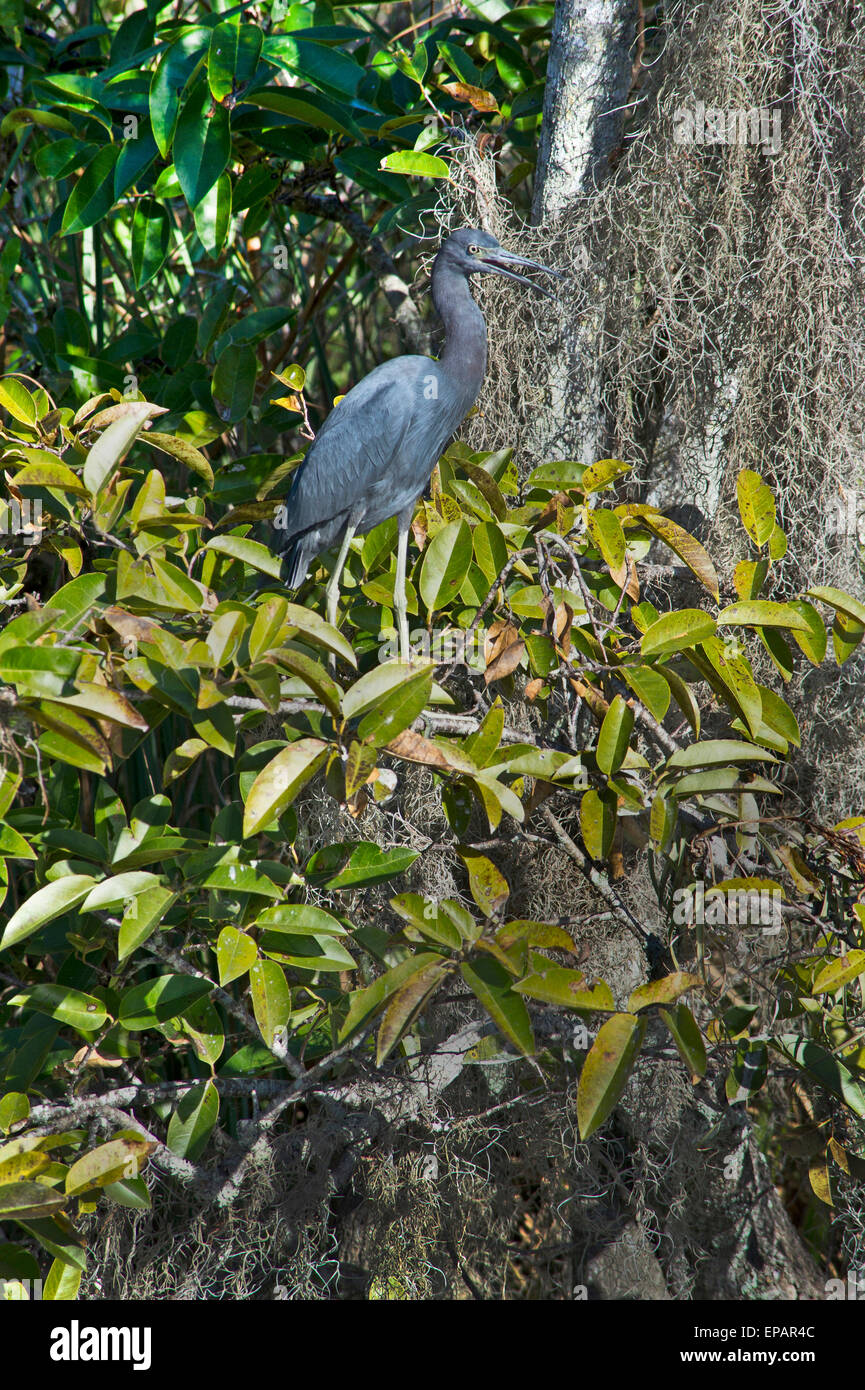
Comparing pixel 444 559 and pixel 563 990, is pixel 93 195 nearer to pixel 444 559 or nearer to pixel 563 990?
pixel 444 559

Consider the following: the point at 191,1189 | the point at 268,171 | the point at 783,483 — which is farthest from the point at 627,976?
the point at 268,171

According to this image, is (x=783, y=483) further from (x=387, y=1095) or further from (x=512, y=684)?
(x=387, y=1095)

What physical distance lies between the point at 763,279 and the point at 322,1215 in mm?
1649

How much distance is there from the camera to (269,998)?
1232mm

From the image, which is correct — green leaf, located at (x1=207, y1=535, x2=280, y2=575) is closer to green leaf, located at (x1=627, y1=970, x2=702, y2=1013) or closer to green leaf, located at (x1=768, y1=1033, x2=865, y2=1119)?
green leaf, located at (x1=627, y1=970, x2=702, y2=1013)

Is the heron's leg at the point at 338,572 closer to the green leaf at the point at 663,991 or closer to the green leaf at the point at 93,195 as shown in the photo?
the green leaf at the point at 93,195

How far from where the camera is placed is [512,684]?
1474 mm

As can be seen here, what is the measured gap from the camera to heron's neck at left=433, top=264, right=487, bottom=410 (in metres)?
1.68

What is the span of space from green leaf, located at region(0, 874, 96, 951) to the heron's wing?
822mm

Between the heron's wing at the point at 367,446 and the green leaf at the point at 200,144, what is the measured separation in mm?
406

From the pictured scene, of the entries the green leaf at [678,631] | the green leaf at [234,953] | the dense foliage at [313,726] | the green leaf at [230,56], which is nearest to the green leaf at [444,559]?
the dense foliage at [313,726]

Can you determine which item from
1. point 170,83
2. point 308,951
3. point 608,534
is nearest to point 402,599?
point 608,534

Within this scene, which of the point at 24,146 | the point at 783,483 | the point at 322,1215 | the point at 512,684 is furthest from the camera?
the point at 24,146

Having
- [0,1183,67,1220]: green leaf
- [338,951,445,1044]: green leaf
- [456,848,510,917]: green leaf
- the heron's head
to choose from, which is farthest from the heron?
[0,1183,67,1220]: green leaf
